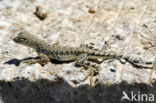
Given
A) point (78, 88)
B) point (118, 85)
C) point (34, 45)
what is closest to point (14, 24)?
point (34, 45)

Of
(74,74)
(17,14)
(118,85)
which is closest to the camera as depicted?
(118,85)

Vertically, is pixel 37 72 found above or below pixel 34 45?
below

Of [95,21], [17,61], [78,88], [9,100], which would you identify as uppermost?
[95,21]

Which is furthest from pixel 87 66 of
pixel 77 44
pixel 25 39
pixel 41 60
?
pixel 25 39

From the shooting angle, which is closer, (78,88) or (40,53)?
(78,88)

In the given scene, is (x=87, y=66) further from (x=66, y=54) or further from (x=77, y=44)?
(x=77, y=44)

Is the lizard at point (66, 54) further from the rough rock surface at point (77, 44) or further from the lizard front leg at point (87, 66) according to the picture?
the rough rock surface at point (77, 44)

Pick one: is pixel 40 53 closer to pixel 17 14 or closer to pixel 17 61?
pixel 17 61
